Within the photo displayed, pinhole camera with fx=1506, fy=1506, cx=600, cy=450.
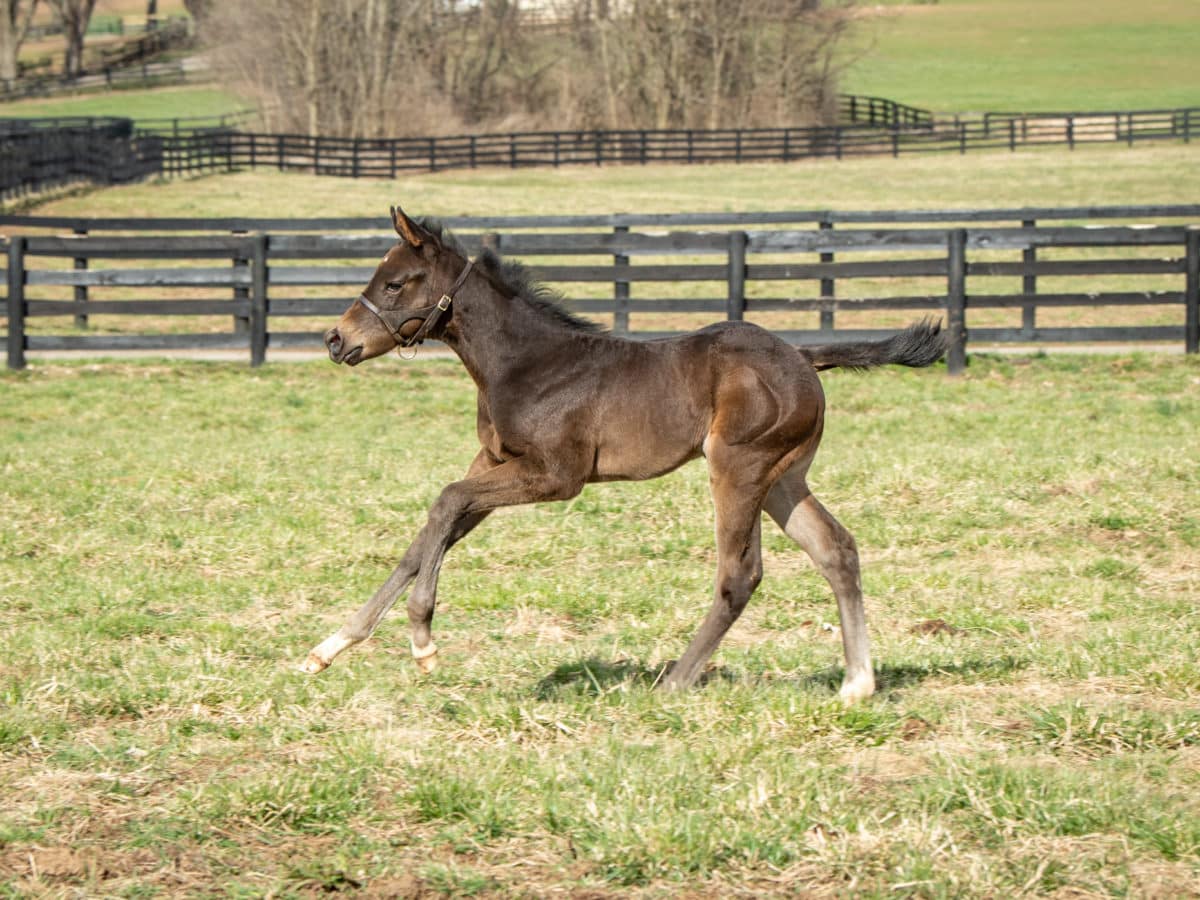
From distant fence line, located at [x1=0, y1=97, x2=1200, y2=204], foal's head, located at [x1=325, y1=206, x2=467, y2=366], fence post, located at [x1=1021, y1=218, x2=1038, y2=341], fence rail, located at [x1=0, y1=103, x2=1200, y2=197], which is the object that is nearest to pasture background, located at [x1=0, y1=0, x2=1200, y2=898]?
foal's head, located at [x1=325, y1=206, x2=467, y2=366]

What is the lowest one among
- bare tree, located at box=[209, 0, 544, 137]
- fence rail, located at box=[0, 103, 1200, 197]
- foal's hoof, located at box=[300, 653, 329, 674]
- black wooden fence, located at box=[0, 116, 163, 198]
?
foal's hoof, located at box=[300, 653, 329, 674]

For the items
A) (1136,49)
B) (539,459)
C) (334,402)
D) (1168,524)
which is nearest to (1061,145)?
(1136,49)

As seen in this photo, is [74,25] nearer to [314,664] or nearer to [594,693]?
[314,664]

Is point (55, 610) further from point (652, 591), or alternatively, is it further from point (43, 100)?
point (43, 100)

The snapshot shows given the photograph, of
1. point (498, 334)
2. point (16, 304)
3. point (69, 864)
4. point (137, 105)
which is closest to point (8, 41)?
point (137, 105)

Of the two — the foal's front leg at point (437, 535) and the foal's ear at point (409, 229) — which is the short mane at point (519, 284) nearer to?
the foal's ear at point (409, 229)

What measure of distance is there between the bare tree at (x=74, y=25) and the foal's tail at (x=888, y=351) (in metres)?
87.4

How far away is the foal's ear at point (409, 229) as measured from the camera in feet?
18.9

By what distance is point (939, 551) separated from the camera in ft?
26.9

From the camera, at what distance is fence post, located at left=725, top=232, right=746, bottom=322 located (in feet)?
55.2

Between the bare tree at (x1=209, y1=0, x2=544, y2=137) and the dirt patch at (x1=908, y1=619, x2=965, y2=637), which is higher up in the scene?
the bare tree at (x1=209, y1=0, x2=544, y2=137)

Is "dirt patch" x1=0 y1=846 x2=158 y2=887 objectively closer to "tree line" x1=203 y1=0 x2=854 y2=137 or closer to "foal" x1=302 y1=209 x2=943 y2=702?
"foal" x1=302 y1=209 x2=943 y2=702

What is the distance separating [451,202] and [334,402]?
2453cm

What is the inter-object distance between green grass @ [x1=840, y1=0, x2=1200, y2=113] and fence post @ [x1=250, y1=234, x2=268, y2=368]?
56.4 meters
